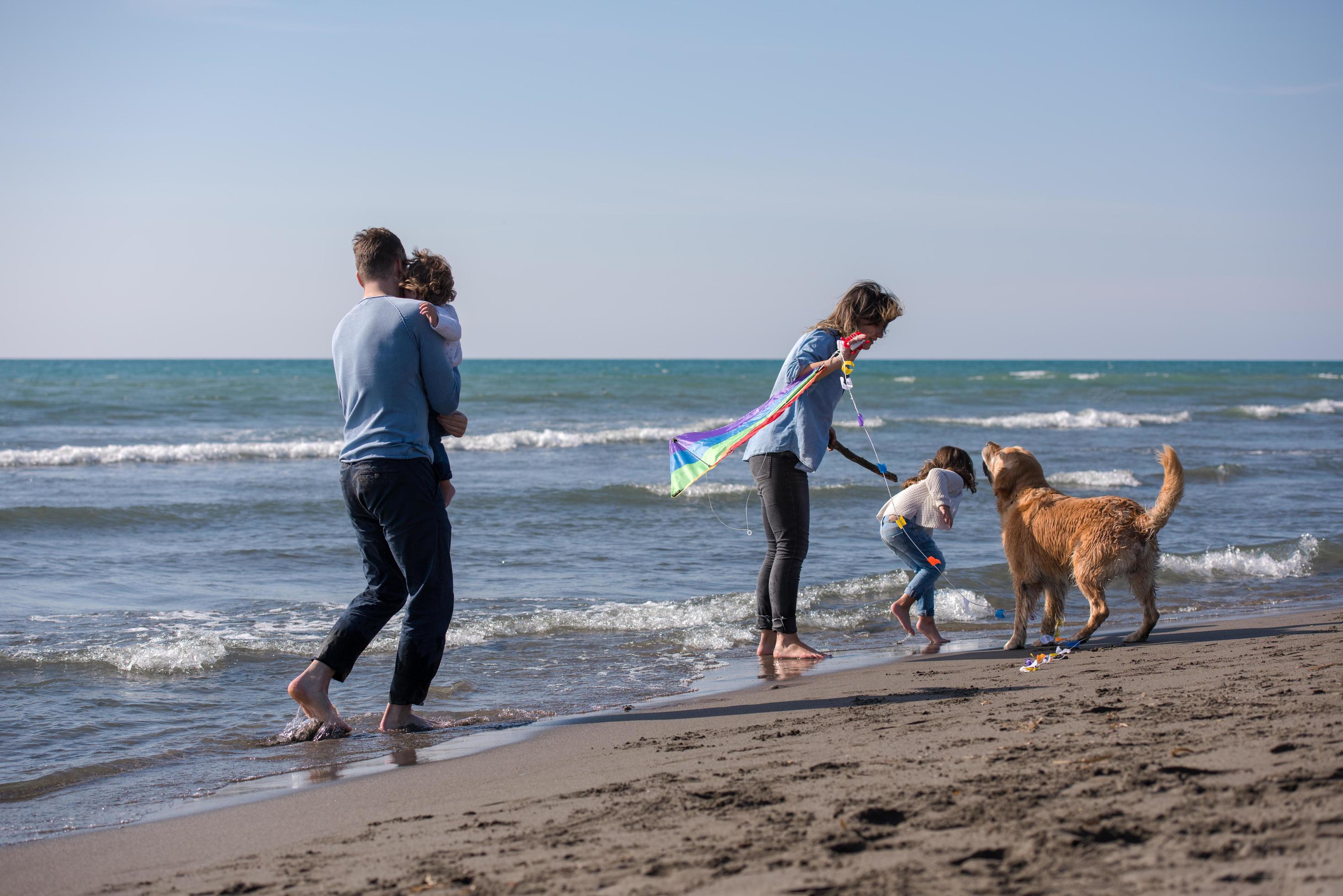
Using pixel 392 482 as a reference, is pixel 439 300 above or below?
above

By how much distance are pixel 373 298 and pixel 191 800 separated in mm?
1938

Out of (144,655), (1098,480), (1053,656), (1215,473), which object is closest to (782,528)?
(1053,656)

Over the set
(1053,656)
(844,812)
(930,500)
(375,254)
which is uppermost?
(375,254)

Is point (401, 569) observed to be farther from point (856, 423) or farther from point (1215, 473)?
point (856, 423)

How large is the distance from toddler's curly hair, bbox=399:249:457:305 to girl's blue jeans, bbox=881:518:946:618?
3.13 meters

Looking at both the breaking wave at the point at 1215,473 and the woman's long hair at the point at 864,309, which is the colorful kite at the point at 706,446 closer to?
the woman's long hair at the point at 864,309

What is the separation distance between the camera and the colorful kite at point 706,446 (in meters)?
5.63

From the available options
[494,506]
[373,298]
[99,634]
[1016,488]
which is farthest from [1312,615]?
[494,506]

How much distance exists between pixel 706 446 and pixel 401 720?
2530 millimetres

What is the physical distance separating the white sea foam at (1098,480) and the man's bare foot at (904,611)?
8371 mm

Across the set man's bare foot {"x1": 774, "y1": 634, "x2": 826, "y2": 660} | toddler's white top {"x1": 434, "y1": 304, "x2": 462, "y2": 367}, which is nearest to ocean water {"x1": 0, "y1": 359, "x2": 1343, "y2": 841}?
man's bare foot {"x1": 774, "y1": 634, "x2": 826, "y2": 660}

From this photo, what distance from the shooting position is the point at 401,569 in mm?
4062

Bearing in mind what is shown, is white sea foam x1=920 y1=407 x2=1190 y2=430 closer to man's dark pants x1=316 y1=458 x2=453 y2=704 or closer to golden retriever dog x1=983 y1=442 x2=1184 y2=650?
golden retriever dog x1=983 y1=442 x2=1184 y2=650

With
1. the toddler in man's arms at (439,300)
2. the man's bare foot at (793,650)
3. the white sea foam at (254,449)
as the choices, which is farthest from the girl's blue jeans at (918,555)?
the white sea foam at (254,449)
